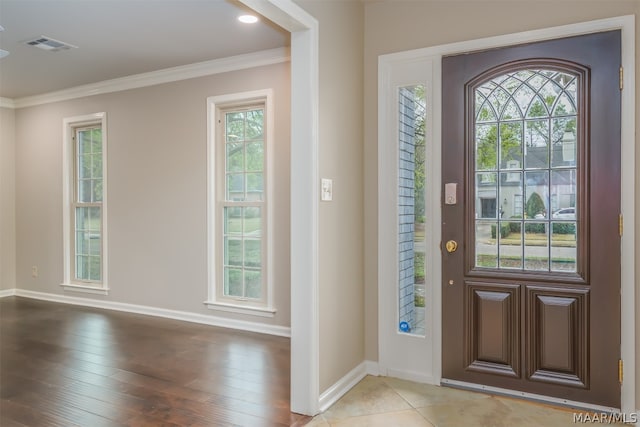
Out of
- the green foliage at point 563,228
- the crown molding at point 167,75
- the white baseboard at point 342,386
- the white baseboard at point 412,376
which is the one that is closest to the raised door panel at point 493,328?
the white baseboard at point 412,376

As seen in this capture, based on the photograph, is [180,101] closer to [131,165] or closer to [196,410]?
[131,165]

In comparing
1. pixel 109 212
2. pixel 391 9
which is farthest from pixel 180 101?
pixel 391 9

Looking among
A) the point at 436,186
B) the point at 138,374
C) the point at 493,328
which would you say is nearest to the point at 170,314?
the point at 138,374

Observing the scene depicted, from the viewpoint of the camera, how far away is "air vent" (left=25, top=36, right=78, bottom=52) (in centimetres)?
389

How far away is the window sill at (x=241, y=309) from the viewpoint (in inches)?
173

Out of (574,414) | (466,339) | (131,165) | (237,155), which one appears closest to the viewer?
(574,414)

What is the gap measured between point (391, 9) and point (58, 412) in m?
3.39

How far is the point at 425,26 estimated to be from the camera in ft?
10.0

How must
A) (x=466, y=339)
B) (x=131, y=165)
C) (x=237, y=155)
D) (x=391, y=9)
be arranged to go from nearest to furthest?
(x=466, y=339) → (x=391, y=9) → (x=237, y=155) → (x=131, y=165)

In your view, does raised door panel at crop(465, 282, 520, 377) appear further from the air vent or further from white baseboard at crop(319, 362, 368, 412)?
the air vent

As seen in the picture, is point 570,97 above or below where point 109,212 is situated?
above

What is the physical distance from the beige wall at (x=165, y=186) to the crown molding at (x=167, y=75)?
64 mm

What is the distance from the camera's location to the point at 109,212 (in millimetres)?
5395

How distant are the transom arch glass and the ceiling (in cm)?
184
